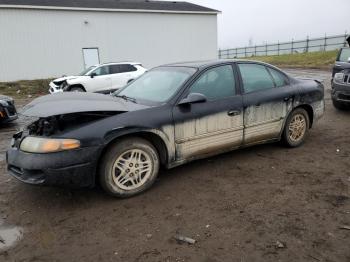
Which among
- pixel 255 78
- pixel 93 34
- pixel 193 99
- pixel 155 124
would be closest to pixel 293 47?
pixel 93 34

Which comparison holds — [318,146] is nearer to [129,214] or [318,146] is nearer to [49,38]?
[129,214]

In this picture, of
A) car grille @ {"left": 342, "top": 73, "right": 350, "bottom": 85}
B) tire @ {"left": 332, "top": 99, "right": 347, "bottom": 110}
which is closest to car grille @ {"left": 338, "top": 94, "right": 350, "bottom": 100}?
car grille @ {"left": 342, "top": 73, "right": 350, "bottom": 85}

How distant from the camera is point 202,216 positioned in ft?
11.8

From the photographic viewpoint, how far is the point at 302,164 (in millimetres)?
4984

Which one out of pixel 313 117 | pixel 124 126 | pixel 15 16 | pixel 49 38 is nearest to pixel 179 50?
pixel 49 38

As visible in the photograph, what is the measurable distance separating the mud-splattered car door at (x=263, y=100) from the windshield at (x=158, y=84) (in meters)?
0.95

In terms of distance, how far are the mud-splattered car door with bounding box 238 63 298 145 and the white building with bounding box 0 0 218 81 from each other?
18.0 meters

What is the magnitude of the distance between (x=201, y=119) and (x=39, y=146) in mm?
1983

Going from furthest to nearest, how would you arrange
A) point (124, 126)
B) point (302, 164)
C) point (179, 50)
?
point (179, 50), point (302, 164), point (124, 126)

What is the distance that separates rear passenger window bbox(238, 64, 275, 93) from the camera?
507cm

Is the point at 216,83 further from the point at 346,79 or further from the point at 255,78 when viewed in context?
the point at 346,79

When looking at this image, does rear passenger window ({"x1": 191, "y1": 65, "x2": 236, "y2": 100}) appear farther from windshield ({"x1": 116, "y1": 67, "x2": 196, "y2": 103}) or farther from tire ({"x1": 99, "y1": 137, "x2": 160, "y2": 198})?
tire ({"x1": 99, "y1": 137, "x2": 160, "y2": 198})

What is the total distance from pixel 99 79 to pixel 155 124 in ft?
36.4

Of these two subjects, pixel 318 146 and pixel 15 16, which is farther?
pixel 15 16
